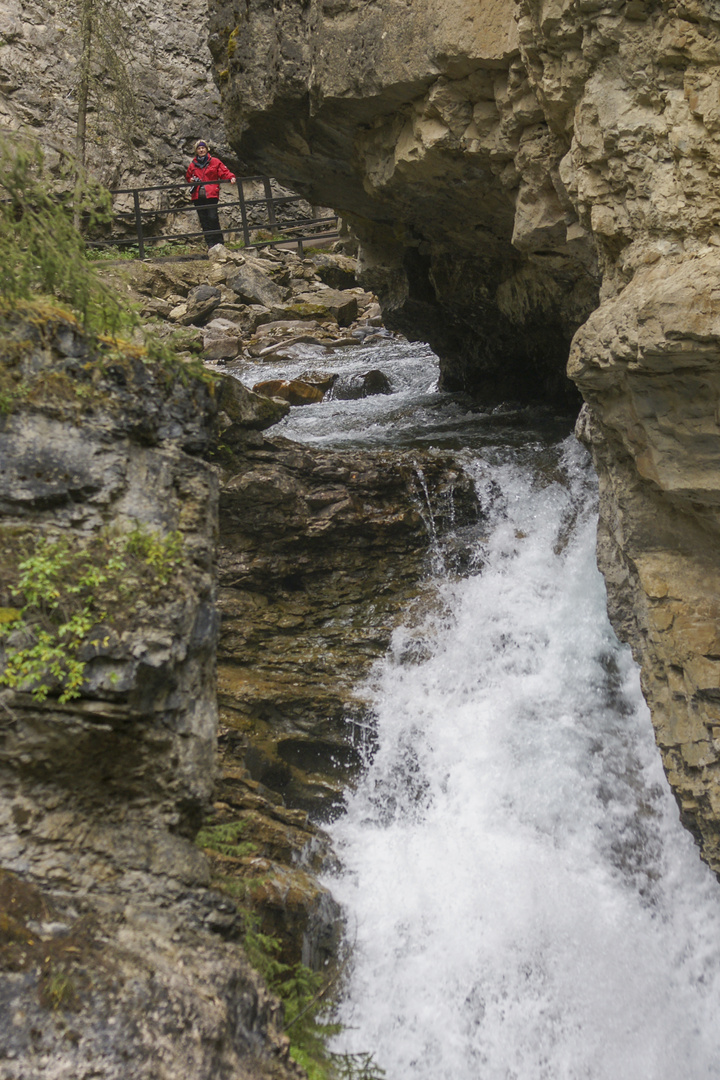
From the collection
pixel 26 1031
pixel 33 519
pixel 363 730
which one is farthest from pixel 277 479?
pixel 26 1031

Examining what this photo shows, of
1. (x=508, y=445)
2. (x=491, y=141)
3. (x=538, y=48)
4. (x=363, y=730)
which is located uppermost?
(x=538, y=48)

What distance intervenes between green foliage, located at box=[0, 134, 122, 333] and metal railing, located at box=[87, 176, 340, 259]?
13.7 meters

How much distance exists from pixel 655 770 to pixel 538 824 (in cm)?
89

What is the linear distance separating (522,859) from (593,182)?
13.7 ft

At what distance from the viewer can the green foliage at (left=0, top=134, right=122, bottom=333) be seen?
3.24 meters

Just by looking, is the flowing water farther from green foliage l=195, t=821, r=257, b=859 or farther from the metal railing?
the metal railing

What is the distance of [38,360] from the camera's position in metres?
3.24

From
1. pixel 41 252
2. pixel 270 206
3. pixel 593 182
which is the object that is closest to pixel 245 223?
pixel 270 206

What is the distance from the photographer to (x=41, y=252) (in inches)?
130

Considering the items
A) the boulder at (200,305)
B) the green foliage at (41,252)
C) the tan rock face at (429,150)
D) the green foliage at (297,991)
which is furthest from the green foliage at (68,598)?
the boulder at (200,305)

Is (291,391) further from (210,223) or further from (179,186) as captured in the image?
(210,223)

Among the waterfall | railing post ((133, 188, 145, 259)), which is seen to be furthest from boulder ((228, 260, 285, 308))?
the waterfall

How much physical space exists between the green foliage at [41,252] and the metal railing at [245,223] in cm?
1367

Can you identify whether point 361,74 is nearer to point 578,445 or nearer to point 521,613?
point 578,445
